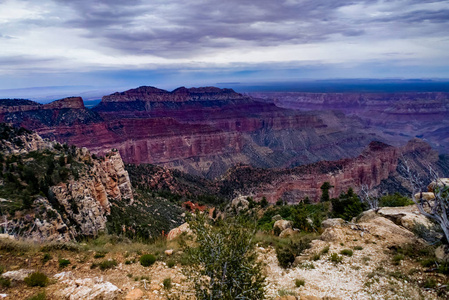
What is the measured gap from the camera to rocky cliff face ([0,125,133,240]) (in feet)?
61.1

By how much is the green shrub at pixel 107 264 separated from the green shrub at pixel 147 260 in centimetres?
114

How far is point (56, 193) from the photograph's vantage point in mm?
23375

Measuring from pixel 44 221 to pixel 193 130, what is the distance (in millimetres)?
129743

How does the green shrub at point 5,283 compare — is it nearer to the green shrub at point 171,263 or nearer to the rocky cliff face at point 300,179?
the green shrub at point 171,263

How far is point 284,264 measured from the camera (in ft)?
43.3

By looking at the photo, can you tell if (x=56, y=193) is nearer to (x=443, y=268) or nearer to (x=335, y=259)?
(x=335, y=259)

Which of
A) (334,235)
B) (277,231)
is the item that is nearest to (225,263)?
(334,235)

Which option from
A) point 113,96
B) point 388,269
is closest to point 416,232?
point 388,269

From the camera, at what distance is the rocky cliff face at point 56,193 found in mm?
18625

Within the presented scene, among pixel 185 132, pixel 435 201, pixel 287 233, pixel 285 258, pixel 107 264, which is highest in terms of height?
pixel 435 201

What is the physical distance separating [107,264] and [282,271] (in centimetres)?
795

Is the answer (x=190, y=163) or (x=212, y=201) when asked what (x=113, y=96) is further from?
(x=212, y=201)

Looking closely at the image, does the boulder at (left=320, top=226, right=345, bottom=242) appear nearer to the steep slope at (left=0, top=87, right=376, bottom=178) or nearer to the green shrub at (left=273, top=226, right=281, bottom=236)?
the green shrub at (left=273, top=226, right=281, bottom=236)

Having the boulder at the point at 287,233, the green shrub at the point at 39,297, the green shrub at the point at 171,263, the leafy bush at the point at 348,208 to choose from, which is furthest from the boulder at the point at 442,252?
the green shrub at the point at 39,297
